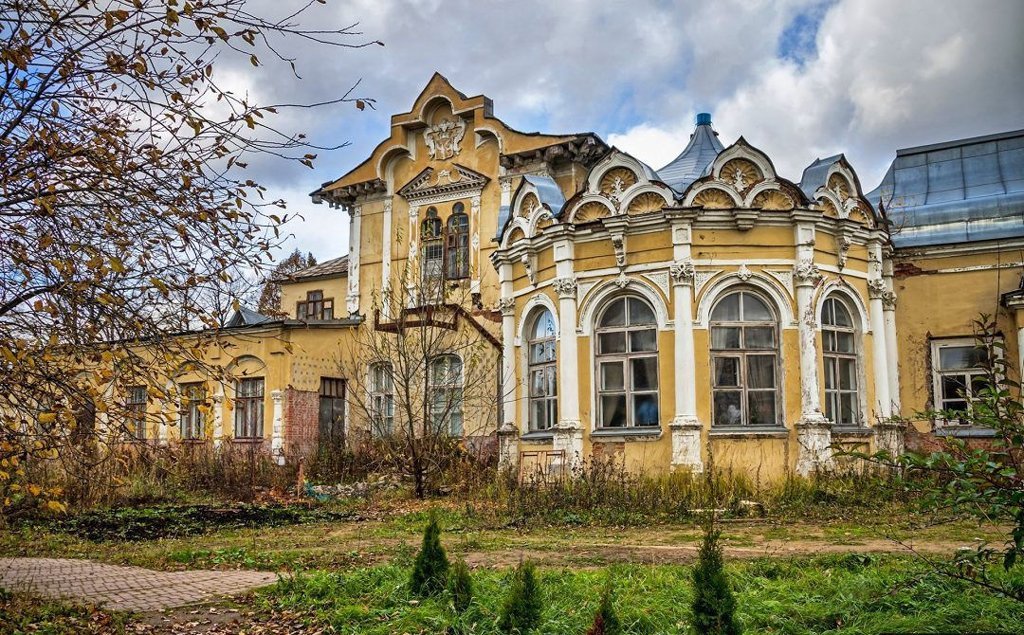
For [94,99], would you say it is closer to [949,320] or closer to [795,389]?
[795,389]

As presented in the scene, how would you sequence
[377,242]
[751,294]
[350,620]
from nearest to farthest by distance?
[350,620] → [751,294] → [377,242]

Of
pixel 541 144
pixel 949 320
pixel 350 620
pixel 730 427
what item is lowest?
pixel 350 620

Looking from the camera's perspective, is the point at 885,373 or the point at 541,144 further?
the point at 541,144

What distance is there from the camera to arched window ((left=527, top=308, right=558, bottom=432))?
16.5 metres

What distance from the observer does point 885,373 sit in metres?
16.1

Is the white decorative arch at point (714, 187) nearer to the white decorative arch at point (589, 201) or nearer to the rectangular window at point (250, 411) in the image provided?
the white decorative arch at point (589, 201)

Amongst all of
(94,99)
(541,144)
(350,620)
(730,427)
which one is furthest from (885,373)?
(94,99)

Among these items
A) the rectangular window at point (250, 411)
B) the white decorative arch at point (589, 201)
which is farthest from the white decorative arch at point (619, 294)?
the rectangular window at point (250, 411)

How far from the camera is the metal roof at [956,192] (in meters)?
17.3

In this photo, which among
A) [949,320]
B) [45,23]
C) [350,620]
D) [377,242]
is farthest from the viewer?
[377,242]

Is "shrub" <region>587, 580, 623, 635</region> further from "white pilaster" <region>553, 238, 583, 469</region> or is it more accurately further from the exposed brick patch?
the exposed brick patch

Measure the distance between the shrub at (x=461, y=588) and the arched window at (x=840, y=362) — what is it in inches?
388

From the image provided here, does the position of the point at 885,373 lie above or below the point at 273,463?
above

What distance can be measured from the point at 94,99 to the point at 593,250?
10420 mm
